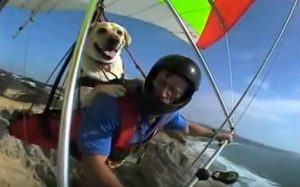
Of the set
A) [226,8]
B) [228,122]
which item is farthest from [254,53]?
[228,122]

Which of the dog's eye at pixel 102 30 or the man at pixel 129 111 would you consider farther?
the dog's eye at pixel 102 30

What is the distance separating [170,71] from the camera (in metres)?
0.96

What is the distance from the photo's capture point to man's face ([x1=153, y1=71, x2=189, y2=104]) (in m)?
0.95

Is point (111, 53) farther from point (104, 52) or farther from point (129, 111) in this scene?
point (129, 111)

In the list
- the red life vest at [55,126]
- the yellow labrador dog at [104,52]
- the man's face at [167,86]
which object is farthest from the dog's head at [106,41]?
the man's face at [167,86]

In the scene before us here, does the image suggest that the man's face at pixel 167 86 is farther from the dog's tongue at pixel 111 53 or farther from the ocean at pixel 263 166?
the ocean at pixel 263 166

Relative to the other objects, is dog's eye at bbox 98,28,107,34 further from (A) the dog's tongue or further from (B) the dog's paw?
(B) the dog's paw

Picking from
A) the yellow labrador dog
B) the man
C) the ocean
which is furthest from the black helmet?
the ocean

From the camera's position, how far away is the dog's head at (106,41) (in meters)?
1.27

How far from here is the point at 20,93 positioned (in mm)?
1600

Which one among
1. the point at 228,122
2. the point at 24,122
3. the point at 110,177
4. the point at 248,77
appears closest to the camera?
the point at 110,177

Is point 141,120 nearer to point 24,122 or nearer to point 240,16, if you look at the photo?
point 24,122

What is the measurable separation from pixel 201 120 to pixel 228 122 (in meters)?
0.11

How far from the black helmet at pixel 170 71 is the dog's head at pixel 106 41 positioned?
12.6 inches
